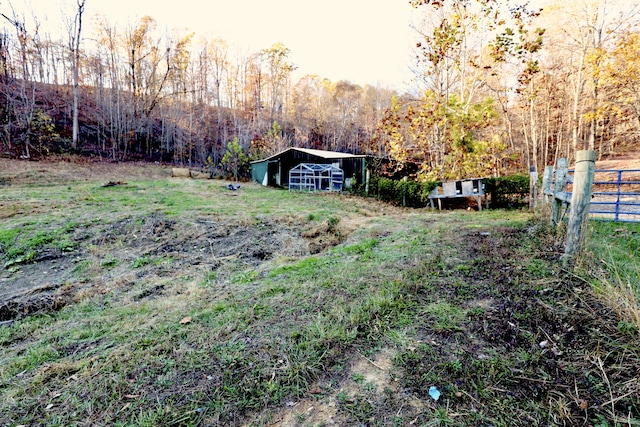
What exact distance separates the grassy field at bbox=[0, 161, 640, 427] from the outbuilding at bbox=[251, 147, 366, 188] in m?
11.9

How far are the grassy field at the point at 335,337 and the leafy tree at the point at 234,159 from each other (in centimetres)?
1816

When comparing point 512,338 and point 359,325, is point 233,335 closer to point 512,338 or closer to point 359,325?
point 359,325

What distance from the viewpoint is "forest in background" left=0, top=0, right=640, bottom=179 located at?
10.1 m

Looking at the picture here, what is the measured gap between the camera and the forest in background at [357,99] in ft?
33.2

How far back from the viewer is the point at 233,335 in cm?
245

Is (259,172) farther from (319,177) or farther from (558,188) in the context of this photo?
(558,188)

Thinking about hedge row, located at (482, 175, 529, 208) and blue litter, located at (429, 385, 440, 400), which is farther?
hedge row, located at (482, 175, 529, 208)

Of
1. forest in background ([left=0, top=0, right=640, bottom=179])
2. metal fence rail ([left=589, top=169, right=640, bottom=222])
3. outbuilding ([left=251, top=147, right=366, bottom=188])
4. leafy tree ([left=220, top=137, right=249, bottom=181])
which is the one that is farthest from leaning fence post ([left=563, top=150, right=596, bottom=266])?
leafy tree ([left=220, top=137, right=249, bottom=181])

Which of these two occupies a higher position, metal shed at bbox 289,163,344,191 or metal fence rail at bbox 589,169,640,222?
metal shed at bbox 289,163,344,191

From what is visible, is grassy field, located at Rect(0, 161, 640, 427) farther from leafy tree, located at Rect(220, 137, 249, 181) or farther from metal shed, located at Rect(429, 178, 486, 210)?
leafy tree, located at Rect(220, 137, 249, 181)

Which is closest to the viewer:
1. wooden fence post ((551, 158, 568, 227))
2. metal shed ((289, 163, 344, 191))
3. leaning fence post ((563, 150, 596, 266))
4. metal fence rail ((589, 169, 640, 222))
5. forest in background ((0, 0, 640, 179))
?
leaning fence post ((563, 150, 596, 266))

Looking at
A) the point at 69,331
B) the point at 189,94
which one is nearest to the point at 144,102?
the point at 189,94

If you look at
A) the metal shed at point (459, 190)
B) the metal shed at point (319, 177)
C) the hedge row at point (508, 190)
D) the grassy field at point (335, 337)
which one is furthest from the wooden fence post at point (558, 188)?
the metal shed at point (319, 177)

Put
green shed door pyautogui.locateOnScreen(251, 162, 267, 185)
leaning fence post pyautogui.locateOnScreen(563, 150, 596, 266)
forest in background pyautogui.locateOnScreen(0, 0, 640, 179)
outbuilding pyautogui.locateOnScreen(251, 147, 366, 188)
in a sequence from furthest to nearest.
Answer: green shed door pyautogui.locateOnScreen(251, 162, 267, 185) < outbuilding pyautogui.locateOnScreen(251, 147, 366, 188) < forest in background pyautogui.locateOnScreen(0, 0, 640, 179) < leaning fence post pyautogui.locateOnScreen(563, 150, 596, 266)
